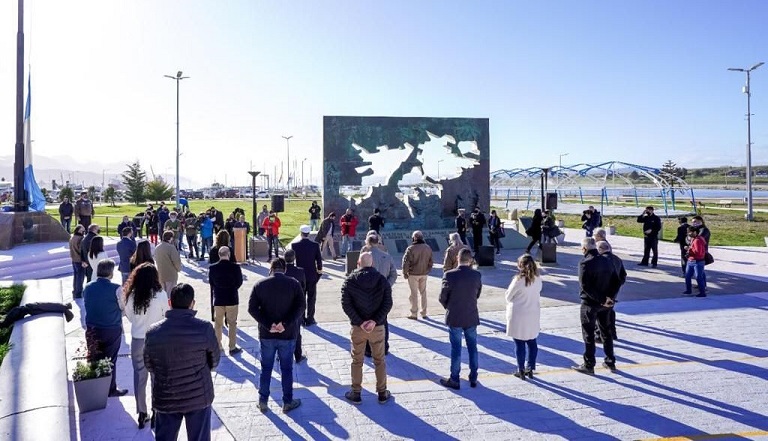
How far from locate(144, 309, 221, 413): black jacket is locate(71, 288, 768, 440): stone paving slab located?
1145 mm

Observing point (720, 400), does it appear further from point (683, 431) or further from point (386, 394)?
point (386, 394)

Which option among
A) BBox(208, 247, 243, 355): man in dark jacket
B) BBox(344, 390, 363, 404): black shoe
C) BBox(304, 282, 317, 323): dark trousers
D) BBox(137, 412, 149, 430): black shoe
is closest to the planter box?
BBox(137, 412, 149, 430): black shoe

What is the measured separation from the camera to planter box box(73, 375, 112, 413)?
222 inches

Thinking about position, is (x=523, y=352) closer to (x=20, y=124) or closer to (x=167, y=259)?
(x=167, y=259)

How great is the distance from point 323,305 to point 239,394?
4832 millimetres

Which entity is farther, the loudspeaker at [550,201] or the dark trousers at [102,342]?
the loudspeaker at [550,201]

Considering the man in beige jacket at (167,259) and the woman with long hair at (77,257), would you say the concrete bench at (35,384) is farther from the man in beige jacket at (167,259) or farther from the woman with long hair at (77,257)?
the woman with long hair at (77,257)

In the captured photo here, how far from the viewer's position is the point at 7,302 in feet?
27.2

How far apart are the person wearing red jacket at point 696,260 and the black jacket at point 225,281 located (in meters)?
9.38

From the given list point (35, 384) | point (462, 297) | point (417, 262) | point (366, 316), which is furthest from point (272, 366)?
point (417, 262)

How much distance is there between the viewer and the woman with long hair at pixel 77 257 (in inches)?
436

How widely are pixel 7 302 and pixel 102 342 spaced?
3.59 metres

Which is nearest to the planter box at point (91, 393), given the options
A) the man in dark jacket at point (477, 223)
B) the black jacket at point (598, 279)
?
the black jacket at point (598, 279)

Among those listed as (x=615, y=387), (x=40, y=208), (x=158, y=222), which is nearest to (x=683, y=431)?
(x=615, y=387)
